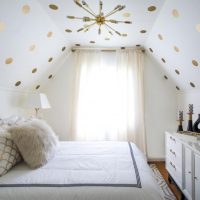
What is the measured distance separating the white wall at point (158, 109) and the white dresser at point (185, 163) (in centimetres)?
86

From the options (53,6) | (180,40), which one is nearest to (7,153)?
(53,6)

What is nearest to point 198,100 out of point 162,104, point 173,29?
point 162,104

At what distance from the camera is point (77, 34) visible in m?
3.12

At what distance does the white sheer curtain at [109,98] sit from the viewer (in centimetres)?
372

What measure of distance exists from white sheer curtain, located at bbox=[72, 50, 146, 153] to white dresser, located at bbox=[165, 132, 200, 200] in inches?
36.9

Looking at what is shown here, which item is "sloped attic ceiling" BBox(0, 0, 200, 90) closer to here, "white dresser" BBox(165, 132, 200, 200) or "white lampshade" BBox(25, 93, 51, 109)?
"white lampshade" BBox(25, 93, 51, 109)

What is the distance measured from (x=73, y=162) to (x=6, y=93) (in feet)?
5.51

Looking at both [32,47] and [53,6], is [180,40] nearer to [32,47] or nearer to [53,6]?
[53,6]

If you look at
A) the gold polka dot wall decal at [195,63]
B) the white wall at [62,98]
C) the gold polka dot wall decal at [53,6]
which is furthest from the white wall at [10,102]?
the gold polka dot wall decal at [195,63]

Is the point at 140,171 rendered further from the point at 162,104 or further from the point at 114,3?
the point at 162,104

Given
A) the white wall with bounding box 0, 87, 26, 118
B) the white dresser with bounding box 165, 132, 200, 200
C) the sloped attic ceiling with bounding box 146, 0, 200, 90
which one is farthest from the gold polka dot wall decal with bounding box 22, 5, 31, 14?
the white dresser with bounding box 165, 132, 200, 200

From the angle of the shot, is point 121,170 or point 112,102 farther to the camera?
point 112,102

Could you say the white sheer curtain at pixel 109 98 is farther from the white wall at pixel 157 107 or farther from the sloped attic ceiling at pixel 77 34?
the sloped attic ceiling at pixel 77 34

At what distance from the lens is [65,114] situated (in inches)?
155
